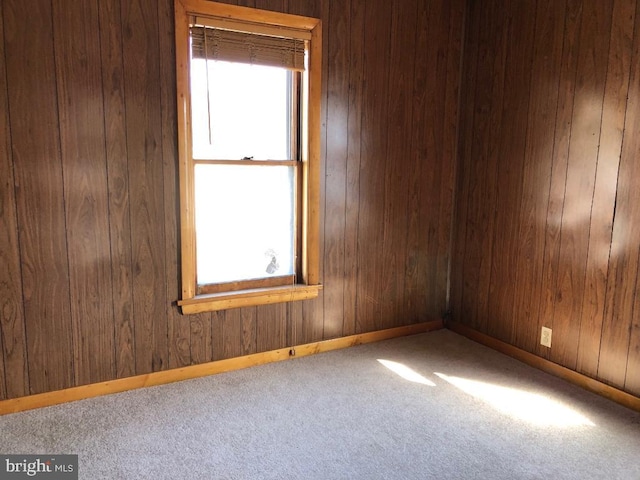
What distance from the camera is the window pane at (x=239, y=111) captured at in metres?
2.96

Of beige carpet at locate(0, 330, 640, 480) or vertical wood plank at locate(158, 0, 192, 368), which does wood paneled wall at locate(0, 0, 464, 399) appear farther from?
beige carpet at locate(0, 330, 640, 480)

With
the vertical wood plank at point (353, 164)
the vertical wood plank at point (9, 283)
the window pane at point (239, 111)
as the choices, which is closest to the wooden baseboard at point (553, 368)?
the vertical wood plank at point (353, 164)

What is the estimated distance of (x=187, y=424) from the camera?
254cm

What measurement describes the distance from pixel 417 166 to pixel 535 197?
0.84 meters

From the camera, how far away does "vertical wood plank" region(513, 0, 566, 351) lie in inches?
121

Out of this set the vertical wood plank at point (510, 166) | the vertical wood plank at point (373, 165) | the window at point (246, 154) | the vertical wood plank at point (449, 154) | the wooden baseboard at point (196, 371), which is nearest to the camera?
the wooden baseboard at point (196, 371)

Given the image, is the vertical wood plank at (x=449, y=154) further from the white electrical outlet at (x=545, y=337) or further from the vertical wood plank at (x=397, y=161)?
the white electrical outlet at (x=545, y=337)

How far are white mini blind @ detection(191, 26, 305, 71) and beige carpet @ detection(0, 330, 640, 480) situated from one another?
1868 millimetres

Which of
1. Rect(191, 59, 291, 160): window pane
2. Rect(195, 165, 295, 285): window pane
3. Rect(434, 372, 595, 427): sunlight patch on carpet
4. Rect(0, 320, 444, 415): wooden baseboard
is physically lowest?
Rect(434, 372, 595, 427): sunlight patch on carpet

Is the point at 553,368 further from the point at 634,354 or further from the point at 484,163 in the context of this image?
the point at 484,163

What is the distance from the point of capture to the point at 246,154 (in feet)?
10.4

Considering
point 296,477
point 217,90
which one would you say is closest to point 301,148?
point 217,90

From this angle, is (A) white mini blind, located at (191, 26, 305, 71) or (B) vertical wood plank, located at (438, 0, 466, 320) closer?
(A) white mini blind, located at (191, 26, 305, 71)

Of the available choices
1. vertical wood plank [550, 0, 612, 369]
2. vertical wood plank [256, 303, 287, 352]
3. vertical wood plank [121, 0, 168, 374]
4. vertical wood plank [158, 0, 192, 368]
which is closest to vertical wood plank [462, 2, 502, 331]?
vertical wood plank [550, 0, 612, 369]
